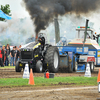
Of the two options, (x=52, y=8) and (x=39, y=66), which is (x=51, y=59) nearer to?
(x=39, y=66)

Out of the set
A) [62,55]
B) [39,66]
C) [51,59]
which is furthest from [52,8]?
[39,66]

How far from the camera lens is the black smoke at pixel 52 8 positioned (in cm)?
1850

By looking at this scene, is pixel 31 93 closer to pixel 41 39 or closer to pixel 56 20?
pixel 41 39

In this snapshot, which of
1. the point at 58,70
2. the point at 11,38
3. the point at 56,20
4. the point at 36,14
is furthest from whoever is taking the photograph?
the point at 11,38

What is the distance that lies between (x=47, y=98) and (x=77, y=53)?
10375mm

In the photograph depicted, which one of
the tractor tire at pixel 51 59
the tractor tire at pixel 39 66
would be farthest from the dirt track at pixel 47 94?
the tractor tire at pixel 51 59

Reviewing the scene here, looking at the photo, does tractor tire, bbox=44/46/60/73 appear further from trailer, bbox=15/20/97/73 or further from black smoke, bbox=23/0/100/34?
black smoke, bbox=23/0/100/34

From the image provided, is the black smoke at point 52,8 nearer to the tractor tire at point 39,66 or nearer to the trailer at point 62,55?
the trailer at point 62,55

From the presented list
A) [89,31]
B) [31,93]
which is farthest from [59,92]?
[89,31]

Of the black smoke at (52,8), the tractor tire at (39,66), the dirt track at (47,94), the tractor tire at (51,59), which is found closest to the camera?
the dirt track at (47,94)

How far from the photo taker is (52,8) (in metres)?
19.4

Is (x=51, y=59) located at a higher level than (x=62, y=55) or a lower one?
lower

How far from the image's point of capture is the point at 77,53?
17766 mm

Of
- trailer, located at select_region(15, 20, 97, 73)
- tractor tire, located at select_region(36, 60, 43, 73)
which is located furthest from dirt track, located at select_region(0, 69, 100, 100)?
trailer, located at select_region(15, 20, 97, 73)
